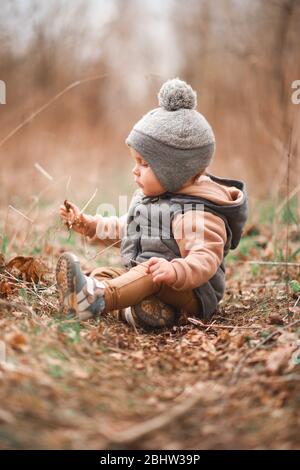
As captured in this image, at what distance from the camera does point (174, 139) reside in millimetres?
2418

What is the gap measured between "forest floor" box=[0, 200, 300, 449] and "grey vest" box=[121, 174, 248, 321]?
16 cm

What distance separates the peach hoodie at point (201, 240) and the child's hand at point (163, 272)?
2 centimetres

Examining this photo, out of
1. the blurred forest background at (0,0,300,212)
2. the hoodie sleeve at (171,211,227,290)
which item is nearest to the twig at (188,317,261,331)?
the hoodie sleeve at (171,211,227,290)

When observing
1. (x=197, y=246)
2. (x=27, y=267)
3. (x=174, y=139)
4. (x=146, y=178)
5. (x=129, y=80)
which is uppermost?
(x=129, y=80)

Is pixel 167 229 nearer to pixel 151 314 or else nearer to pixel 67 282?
pixel 151 314

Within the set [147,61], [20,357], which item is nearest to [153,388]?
[20,357]

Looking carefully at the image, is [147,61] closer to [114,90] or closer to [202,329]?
[114,90]

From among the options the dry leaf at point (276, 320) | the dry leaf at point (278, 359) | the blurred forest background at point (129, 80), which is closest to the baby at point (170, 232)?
the dry leaf at point (276, 320)

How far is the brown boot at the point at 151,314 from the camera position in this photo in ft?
8.00

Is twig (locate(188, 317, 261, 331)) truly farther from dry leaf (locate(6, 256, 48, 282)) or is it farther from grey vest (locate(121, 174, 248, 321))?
dry leaf (locate(6, 256, 48, 282))

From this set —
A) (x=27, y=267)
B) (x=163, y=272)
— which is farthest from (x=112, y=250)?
(x=163, y=272)

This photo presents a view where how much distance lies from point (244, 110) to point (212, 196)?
387cm

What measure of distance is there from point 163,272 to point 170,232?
0.95 feet
